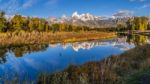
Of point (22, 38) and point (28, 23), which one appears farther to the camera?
point (28, 23)

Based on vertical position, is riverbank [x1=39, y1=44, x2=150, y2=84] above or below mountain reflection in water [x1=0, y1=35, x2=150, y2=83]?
above

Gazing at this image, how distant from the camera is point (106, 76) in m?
13.0

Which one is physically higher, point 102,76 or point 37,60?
point 102,76

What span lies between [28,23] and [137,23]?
279 ft

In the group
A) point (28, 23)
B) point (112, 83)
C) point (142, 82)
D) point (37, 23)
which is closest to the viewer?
point (142, 82)

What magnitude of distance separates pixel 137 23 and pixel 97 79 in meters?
139

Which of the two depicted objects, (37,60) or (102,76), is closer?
(102,76)

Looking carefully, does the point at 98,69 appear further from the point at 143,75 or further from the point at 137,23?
the point at 137,23

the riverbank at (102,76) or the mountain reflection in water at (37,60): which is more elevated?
the riverbank at (102,76)

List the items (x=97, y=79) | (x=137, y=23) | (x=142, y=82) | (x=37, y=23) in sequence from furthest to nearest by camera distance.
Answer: (x=137, y=23)
(x=37, y=23)
(x=97, y=79)
(x=142, y=82)

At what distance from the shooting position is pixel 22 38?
4516 cm

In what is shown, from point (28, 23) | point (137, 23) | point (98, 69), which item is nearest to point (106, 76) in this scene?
point (98, 69)

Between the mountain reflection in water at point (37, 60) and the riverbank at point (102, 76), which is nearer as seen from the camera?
the riverbank at point (102, 76)

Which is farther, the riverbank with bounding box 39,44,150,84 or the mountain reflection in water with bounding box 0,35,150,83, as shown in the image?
the mountain reflection in water with bounding box 0,35,150,83
